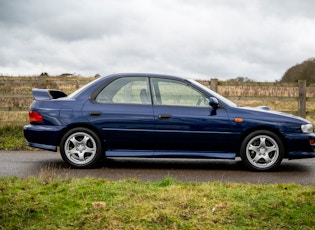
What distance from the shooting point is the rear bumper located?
8.61 m

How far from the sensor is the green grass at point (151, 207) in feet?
15.5

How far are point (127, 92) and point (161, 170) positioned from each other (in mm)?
1401

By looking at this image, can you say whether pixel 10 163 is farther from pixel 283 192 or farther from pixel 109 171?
pixel 283 192

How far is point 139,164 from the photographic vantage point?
919 centimetres

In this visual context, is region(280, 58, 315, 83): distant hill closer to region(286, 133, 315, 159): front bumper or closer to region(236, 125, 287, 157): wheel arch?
region(286, 133, 315, 159): front bumper

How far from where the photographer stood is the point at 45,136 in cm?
866

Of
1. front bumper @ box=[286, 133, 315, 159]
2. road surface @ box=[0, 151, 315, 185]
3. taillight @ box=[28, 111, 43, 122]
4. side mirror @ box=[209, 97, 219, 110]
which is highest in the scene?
side mirror @ box=[209, 97, 219, 110]

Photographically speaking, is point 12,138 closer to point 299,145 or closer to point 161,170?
point 161,170

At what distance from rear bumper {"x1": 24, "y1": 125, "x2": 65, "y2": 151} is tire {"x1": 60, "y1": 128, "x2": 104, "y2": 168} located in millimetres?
154

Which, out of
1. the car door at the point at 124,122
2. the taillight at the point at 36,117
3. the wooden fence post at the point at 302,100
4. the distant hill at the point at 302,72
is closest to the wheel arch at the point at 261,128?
the car door at the point at 124,122

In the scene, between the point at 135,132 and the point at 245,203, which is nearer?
the point at 245,203

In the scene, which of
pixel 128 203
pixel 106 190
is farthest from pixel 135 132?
pixel 128 203

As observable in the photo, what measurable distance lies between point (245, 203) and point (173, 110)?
3.50m

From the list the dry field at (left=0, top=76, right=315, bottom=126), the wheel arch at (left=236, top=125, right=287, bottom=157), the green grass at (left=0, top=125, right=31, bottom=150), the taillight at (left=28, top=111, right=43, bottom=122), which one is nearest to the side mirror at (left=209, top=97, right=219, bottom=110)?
the wheel arch at (left=236, top=125, right=287, bottom=157)
